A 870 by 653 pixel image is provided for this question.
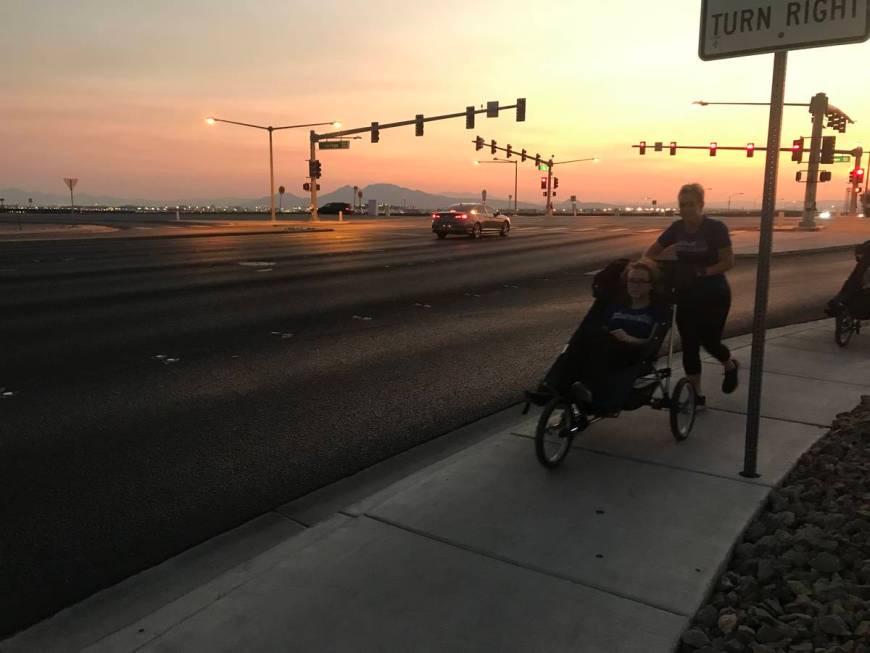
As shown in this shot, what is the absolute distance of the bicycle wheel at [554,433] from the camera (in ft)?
13.7

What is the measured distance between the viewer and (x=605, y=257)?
20.3 metres

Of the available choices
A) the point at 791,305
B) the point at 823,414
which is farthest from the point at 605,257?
the point at 823,414

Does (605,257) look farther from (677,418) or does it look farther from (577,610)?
(577,610)

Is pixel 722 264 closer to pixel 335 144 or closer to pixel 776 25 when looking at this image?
pixel 776 25

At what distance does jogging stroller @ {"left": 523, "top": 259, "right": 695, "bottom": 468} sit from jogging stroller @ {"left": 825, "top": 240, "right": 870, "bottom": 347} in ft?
13.2

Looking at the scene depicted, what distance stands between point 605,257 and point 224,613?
1880 cm

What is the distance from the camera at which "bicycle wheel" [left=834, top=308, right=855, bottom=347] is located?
7785 mm

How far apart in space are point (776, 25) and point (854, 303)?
5439 mm

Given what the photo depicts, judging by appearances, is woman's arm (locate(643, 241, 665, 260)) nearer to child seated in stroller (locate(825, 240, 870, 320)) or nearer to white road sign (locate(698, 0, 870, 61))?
white road sign (locate(698, 0, 870, 61))

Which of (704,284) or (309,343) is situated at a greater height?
(704,284)

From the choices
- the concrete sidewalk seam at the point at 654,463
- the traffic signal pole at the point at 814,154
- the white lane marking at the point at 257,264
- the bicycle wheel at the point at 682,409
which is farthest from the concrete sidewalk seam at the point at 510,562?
the traffic signal pole at the point at 814,154

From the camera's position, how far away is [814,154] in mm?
31906

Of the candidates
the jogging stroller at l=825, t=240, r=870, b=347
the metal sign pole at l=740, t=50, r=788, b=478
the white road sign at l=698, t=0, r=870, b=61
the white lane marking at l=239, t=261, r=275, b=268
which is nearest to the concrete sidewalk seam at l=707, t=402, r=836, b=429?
the metal sign pole at l=740, t=50, r=788, b=478

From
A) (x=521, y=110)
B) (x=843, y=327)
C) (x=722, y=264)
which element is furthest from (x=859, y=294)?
(x=521, y=110)
